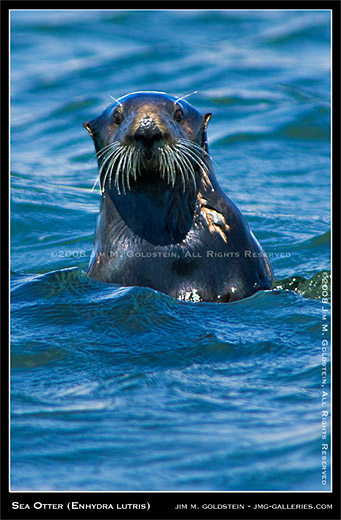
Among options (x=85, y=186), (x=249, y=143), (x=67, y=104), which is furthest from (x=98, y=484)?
(x=67, y=104)

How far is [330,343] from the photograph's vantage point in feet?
16.3

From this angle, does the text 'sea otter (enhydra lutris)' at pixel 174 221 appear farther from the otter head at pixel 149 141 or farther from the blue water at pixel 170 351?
the blue water at pixel 170 351

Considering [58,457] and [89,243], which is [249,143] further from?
[58,457]

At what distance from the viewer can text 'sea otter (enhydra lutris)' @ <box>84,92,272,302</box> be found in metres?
5.39

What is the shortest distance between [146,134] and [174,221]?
749 mm

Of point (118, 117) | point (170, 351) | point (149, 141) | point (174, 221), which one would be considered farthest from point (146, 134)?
point (170, 351)

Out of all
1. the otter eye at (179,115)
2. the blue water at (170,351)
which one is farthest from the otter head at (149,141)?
the blue water at (170,351)

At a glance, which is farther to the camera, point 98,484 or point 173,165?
point 173,165

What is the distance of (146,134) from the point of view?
5043 millimetres

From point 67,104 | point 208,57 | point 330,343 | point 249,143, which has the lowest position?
point 330,343

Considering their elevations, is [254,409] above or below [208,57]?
below

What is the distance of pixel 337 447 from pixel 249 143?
807cm

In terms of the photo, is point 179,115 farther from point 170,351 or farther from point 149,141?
point 170,351

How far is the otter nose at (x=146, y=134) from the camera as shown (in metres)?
5.04
